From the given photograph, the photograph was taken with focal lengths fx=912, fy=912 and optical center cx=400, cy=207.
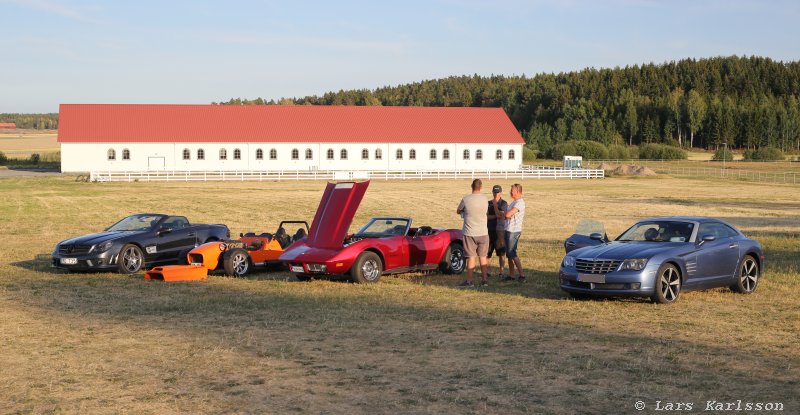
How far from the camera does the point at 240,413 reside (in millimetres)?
8031

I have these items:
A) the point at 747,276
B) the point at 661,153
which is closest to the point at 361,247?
the point at 747,276

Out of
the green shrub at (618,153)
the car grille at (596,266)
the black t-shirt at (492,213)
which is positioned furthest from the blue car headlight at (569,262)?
the green shrub at (618,153)

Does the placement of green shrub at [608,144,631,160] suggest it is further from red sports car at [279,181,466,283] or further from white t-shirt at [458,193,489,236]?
white t-shirt at [458,193,489,236]

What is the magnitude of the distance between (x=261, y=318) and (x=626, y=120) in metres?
160

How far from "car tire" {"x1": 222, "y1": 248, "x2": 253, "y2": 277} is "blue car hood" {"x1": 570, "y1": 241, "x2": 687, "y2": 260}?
6987mm

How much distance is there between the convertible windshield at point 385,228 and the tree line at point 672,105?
349 ft

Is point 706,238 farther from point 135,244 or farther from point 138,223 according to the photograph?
point 138,223

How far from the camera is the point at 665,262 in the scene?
46.9 ft

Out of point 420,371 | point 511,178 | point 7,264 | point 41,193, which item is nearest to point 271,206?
point 41,193

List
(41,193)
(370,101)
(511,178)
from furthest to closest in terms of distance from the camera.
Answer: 1. (370,101)
2. (511,178)
3. (41,193)

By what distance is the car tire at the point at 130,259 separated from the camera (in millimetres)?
18920

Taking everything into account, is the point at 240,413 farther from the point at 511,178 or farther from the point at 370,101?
the point at 370,101

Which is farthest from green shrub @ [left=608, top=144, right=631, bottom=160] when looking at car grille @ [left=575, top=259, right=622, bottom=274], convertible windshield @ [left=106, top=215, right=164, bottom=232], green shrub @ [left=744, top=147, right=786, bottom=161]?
car grille @ [left=575, top=259, right=622, bottom=274]

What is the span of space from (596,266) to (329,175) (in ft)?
202
